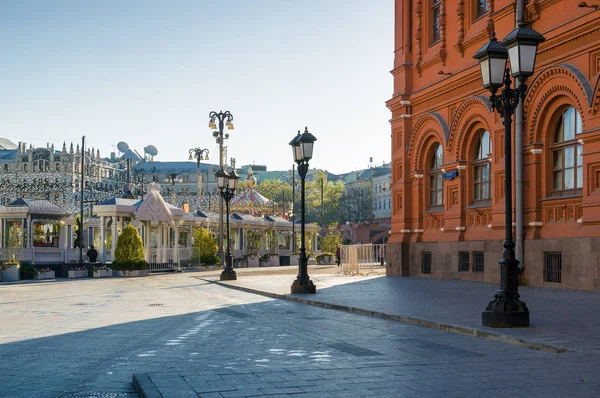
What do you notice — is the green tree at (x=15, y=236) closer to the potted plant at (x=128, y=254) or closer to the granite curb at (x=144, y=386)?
the potted plant at (x=128, y=254)

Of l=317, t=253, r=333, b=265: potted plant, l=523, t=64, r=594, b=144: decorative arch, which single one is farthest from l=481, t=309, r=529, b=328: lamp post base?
l=317, t=253, r=333, b=265: potted plant

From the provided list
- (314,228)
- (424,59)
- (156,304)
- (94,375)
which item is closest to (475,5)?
(424,59)

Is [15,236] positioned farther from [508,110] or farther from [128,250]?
[508,110]

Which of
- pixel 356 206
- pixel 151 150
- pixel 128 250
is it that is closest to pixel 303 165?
pixel 128 250

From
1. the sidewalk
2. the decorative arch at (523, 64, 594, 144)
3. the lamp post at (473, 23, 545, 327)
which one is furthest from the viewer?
the decorative arch at (523, 64, 594, 144)

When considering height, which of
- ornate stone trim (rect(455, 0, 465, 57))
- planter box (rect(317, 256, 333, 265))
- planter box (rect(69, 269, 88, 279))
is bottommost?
planter box (rect(317, 256, 333, 265))

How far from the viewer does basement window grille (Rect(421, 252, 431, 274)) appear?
29188mm

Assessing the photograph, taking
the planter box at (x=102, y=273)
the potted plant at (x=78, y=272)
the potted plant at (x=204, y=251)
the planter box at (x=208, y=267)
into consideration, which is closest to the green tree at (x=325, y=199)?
the planter box at (x=208, y=267)

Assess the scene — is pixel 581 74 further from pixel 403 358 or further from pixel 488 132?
pixel 403 358

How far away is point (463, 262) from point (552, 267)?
17.7 feet

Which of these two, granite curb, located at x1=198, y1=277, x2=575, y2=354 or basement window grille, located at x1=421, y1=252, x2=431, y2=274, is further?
basement window grille, located at x1=421, y1=252, x2=431, y2=274

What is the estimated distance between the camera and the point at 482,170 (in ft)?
86.6

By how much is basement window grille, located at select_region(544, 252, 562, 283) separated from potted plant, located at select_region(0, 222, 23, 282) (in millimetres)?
25309

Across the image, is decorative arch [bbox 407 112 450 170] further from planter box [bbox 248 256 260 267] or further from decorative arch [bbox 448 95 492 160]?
planter box [bbox 248 256 260 267]
